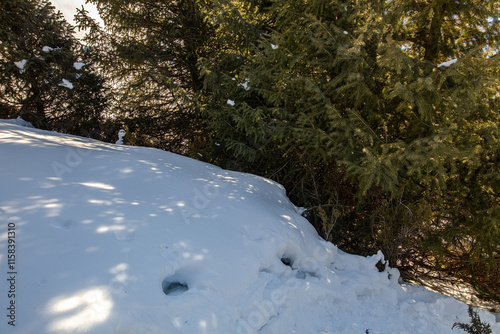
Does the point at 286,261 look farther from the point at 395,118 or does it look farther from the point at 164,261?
the point at 395,118

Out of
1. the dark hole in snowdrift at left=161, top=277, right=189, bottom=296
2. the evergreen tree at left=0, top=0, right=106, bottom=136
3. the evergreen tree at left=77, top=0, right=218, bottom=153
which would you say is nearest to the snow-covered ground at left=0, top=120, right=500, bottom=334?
the dark hole in snowdrift at left=161, top=277, right=189, bottom=296

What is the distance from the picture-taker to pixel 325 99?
14.5 ft

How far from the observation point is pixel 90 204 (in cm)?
275

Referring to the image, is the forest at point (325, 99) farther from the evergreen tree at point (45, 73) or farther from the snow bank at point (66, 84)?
the snow bank at point (66, 84)

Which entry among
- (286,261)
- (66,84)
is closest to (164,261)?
(286,261)

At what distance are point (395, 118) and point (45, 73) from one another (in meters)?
8.61

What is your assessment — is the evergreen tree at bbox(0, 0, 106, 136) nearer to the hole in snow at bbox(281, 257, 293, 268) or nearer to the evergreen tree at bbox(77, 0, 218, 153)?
the evergreen tree at bbox(77, 0, 218, 153)

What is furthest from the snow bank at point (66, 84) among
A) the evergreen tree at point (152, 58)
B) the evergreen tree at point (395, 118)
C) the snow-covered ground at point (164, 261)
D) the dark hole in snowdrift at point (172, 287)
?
the dark hole in snowdrift at point (172, 287)

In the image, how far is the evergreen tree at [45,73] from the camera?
23.9 feet

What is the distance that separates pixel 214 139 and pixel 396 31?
4304mm

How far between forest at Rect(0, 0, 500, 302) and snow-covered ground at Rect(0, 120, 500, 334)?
1.19 meters

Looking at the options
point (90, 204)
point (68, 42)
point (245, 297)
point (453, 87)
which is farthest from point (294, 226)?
point (68, 42)

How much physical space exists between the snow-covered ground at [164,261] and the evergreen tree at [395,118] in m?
1.12

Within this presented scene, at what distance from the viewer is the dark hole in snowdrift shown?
2505mm
